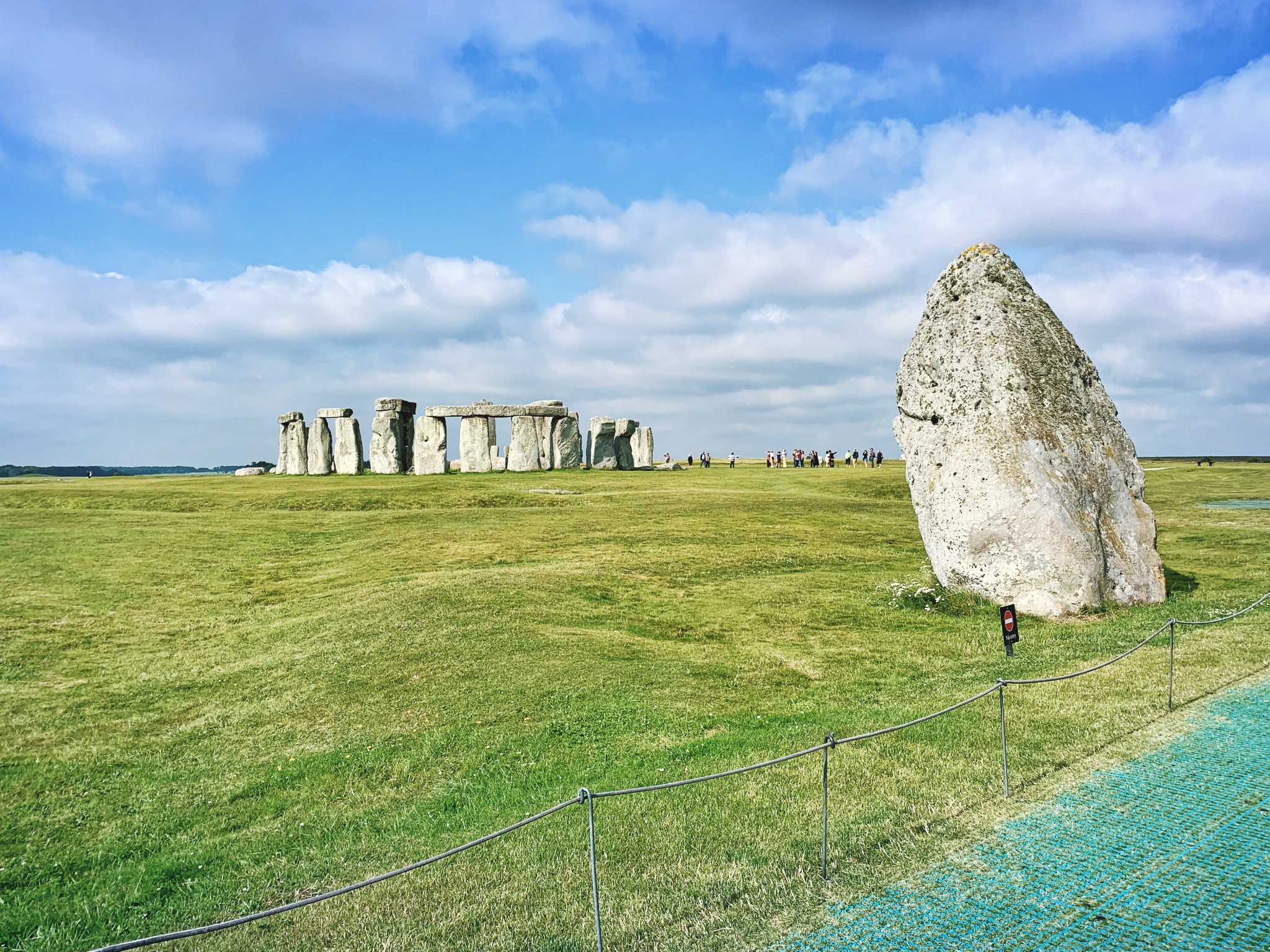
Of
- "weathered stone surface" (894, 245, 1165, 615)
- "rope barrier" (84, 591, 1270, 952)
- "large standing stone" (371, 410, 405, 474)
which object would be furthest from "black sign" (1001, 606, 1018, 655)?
"large standing stone" (371, 410, 405, 474)

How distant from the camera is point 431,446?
46094 millimetres

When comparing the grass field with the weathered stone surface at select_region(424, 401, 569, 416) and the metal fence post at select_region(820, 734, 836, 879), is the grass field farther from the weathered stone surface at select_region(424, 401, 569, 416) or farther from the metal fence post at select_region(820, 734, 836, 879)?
the weathered stone surface at select_region(424, 401, 569, 416)

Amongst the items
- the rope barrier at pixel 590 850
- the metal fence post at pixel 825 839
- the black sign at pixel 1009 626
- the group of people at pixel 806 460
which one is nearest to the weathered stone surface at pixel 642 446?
the group of people at pixel 806 460

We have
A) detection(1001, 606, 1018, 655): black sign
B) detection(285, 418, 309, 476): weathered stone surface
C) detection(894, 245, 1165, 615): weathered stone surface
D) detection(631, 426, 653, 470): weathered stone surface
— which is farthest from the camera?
detection(631, 426, 653, 470): weathered stone surface

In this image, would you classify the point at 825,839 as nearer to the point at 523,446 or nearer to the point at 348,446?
the point at 523,446

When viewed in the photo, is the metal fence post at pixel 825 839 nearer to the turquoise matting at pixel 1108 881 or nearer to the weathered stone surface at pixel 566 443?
the turquoise matting at pixel 1108 881

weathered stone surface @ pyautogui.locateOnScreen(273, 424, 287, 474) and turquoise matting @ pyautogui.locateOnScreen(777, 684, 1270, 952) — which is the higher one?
weathered stone surface @ pyautogui.locateOnScreen(273, 424, 287, 474)

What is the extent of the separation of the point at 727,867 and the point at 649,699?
5110 millimetres

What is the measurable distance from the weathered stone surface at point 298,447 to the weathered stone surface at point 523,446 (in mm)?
12748

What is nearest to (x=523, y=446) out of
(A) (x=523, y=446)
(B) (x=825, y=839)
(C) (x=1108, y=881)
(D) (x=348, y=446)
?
(A) (x=523, y=446)

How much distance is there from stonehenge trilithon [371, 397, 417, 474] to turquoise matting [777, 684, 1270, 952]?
139 ft

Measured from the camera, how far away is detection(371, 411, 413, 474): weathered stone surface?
45.7m

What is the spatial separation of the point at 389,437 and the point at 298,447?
7.55 meters

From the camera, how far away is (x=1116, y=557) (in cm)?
1479
